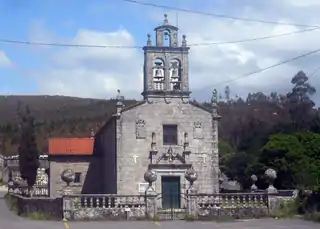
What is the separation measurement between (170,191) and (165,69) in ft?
25.9

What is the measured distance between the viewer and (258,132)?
81.1 meters

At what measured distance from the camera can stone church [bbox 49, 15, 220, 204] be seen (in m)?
41.5

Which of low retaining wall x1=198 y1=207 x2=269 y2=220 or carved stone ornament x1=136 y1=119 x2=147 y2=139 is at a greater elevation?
carved stone ornament x1=136 y1=119 x2=147 y2=139

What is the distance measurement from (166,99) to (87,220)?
46.6 ft

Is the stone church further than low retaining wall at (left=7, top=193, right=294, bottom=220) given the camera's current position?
Yes

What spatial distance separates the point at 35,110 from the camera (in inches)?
7283

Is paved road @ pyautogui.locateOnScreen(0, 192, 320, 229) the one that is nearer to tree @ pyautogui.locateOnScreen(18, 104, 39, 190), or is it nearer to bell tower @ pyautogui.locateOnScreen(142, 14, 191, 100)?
bell tower @ pyautogui.locateOnScreen(142, 14, 191, 100)

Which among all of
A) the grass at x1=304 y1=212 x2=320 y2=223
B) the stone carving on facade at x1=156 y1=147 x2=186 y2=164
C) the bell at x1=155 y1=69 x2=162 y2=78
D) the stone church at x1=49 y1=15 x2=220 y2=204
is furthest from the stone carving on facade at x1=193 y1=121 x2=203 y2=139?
the grass at x1=304 y1=212 x2=320 y2=223

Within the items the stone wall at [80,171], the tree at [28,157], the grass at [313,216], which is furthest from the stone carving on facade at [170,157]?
the tree at [28,157]

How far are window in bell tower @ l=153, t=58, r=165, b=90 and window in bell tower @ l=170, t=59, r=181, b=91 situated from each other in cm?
59

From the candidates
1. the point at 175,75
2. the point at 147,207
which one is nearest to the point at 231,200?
the point at 147,207

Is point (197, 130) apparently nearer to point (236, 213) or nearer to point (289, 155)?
point (289, 155)

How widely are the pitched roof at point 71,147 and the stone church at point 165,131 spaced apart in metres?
6.57

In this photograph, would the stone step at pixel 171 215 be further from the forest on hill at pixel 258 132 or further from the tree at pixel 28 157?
the tree at pixel 28 157
